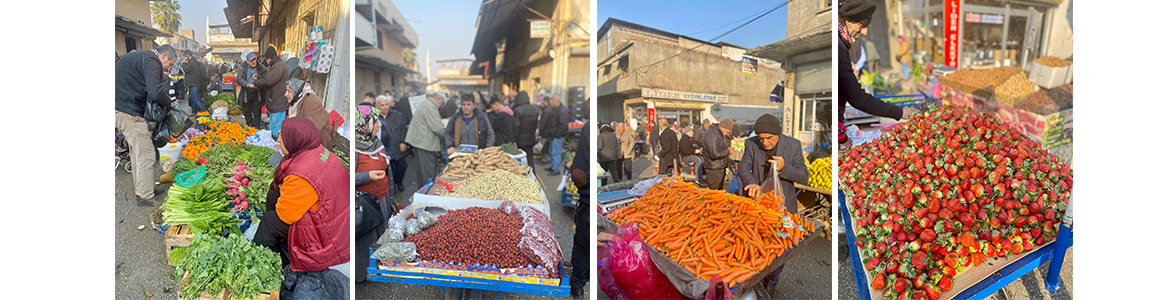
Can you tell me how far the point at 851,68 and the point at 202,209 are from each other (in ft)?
14.4

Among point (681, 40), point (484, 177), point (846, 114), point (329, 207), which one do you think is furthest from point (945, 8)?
point (329, 207)

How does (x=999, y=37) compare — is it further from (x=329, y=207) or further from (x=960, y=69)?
(x=329, y=207)

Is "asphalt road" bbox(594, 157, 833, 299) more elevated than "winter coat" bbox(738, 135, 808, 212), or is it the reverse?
"winter coat" bbox(738, 135, 808, 212)

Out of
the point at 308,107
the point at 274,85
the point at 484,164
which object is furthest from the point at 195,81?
the point at 484,164

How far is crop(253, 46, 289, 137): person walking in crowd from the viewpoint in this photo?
3.46 m

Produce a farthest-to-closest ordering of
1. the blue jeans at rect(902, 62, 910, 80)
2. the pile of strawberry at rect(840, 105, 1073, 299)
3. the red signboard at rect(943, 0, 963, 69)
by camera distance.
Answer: the blue jeans at rect(902, 62, 910, 80) → the red signboard at rect(943, 0, 963, 69) → the pile of strawberry at rect(840, 105, 1073, 299)

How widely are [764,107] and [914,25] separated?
2047 millimetres

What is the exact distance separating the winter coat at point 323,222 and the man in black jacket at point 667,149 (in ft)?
6.78

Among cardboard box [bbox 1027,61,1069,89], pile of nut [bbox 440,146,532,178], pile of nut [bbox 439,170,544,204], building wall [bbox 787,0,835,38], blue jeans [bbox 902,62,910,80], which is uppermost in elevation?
building wall [bbox 787,0,835,38]

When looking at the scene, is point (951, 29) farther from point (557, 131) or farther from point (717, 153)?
point (557, 131)

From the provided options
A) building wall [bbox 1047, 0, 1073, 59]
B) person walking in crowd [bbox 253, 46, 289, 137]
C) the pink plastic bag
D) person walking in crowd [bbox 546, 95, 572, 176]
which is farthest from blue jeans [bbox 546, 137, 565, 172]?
building wall [bbox 1047, 0, 1073, 59]

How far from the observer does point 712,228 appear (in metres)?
3.20

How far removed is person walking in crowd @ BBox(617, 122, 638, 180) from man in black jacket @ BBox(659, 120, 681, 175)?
0.19 meters

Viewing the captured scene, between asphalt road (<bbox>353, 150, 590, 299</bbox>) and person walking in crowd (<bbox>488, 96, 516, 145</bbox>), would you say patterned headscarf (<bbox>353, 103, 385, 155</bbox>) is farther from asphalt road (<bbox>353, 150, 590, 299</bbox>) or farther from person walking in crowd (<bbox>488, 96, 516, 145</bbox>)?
person walking in crowd (<bbox>488, 96, 516, 145</bbox>)
